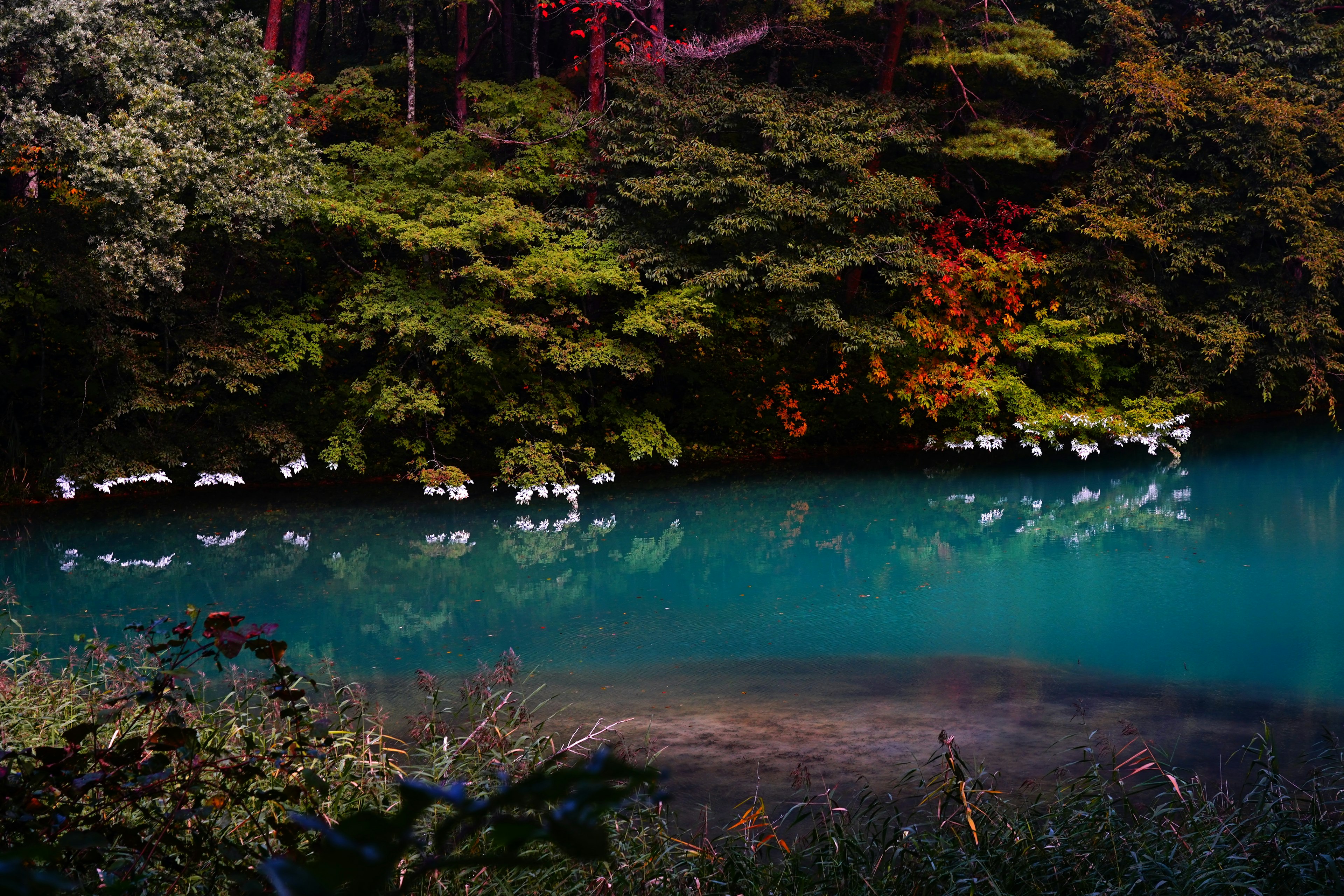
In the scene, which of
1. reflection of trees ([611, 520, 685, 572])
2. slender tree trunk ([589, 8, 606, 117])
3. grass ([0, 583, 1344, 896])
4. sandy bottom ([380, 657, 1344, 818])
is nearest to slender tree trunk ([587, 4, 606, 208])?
slender tree trunk ([589, 8, 606, 117])

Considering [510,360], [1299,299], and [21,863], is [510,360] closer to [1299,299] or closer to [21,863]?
[1299,299]

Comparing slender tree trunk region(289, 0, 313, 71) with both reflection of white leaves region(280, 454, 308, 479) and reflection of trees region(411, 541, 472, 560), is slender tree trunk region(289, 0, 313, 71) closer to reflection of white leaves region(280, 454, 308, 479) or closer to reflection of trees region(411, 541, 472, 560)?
reflection of white leaves region(280, 454, 308, 479)

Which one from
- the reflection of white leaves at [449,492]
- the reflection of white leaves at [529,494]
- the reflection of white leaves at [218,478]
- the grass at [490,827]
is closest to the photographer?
the grass at [490,827]

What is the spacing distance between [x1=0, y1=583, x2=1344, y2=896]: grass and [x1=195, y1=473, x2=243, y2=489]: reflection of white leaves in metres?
8.06

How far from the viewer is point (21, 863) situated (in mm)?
650

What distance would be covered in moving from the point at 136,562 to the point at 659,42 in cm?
989

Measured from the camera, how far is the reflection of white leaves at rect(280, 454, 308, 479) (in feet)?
47.9

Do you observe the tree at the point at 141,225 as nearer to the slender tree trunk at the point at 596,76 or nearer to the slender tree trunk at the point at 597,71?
the slender tree trunk at the point at 596,76

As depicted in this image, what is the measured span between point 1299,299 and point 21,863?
1990cm

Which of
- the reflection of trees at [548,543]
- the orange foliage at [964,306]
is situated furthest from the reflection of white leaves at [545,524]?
the orange foliage at [964,306]

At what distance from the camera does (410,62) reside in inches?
670

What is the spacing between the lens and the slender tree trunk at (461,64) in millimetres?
16672

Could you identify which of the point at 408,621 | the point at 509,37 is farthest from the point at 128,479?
the point at 509,37

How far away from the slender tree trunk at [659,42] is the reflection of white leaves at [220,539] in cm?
843
